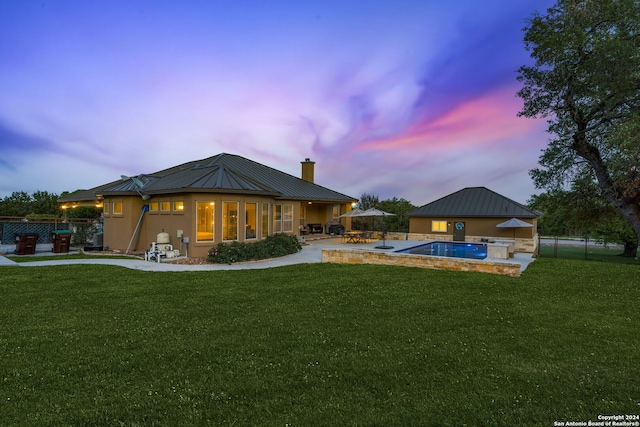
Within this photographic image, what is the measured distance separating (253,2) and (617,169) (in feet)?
48.9

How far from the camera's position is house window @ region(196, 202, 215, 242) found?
11914 millimetres

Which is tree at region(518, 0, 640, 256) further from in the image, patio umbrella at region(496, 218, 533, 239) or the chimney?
the chimney

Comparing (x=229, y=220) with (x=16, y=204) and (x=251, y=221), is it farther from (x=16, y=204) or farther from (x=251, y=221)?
(x=16, y=204)

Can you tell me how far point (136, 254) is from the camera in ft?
42.3

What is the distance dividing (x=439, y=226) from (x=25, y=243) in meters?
21.8

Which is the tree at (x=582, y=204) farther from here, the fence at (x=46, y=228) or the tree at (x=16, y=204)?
the tree at (x=16, y=204)

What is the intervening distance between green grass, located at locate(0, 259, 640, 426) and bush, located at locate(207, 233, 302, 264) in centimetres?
392

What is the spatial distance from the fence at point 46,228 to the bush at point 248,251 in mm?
8779

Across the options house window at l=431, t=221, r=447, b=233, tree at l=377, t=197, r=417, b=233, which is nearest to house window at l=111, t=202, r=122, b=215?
tree at l=377, t=197, r=417, b=233

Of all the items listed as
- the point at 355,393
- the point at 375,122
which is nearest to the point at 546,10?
the point at 375,122

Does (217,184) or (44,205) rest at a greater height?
(217,184)

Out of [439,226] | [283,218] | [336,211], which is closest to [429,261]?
[283,218]

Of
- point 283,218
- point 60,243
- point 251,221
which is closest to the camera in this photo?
point 60,243

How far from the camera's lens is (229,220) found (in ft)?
40.6
